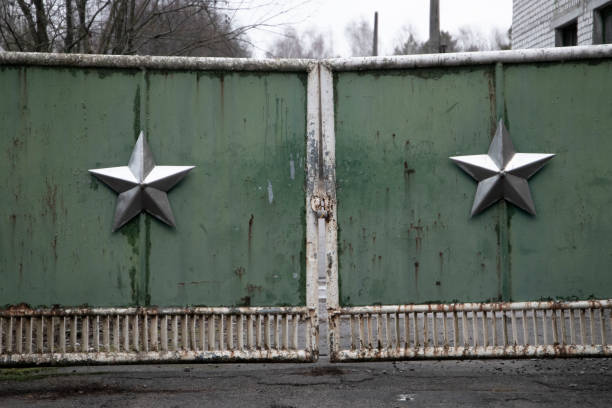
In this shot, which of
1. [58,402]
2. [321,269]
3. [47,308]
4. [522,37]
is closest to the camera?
[58,402]

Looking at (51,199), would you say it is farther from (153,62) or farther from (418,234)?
(418,234)

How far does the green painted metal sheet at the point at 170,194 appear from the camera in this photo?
471cm

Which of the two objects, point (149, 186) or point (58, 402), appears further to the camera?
point (149, 186)

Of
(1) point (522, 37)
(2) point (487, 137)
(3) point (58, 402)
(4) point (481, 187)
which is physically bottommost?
(3) point (58, 402)

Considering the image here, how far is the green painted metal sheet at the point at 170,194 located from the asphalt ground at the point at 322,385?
0.56 meters

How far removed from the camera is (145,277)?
4.73m

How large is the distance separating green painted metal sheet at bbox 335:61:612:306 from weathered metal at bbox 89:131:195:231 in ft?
3.93

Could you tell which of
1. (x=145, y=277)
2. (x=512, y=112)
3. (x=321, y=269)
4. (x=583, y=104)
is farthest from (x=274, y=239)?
(x=321, y=269)

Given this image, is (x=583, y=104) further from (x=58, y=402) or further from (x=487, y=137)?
(x=58, y=402)

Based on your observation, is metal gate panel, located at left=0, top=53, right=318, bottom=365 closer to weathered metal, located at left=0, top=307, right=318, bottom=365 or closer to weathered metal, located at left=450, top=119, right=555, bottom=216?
weathered metal, located at left=0, top=307, right=318, bottom=365

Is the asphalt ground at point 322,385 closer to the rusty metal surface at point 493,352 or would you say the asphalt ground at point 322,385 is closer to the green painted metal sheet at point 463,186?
the rusty metal surface at point 493,352

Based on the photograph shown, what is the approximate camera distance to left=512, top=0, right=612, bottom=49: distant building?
10883 millimetres

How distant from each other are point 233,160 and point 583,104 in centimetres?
247

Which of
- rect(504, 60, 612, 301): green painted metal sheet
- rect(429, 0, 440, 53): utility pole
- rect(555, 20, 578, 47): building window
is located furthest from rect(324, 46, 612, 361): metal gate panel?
rect(429, 0, 440, 53): utility pole
